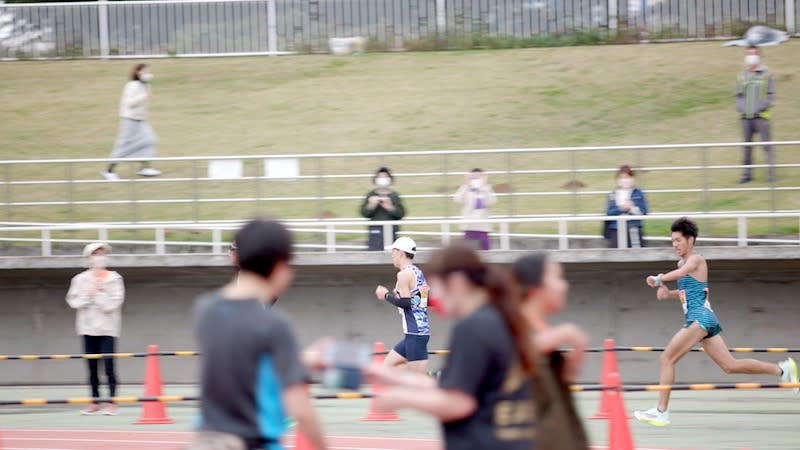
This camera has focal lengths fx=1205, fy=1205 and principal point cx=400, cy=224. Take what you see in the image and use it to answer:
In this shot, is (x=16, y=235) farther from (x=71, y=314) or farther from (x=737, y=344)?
(x=737, y=344)

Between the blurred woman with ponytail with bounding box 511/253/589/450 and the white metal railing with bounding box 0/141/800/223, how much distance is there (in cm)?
1216

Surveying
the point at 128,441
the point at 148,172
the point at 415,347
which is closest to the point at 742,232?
the point at 415,347

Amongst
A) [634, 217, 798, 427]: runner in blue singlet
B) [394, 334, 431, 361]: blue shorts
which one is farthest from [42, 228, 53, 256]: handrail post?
[634, 217, 798, 427]: runner in blue singlet

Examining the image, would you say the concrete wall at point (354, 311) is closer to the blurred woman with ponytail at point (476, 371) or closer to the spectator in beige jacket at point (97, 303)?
the spectator in beige jacket at point (97, 303)

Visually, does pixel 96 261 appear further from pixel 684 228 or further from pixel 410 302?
pixel 684 228

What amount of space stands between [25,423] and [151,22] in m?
17.4

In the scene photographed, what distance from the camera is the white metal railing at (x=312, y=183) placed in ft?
59.0

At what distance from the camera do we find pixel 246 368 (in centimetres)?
437

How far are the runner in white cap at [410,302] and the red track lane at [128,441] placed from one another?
4.13ft

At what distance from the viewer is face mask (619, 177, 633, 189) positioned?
1684cm

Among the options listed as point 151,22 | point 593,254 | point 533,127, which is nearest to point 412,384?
point 593,254

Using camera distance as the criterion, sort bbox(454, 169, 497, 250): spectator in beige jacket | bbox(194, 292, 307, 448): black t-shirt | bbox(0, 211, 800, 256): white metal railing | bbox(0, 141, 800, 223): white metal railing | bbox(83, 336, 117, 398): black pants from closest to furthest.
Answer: bbox(194, 292, 307, 448): black t-shirt, bbox(83, 336, 117, 398): black pants, bbox(0, 211, 800, 256): white metal railing, bbox(454, 169, 497, 250): spectator in beige jacket, bbox(0, 141, 800, 223): white metal railing

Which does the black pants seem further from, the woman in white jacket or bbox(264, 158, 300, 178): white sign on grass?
the woman in white jacket

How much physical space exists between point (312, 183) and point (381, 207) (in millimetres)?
1980
